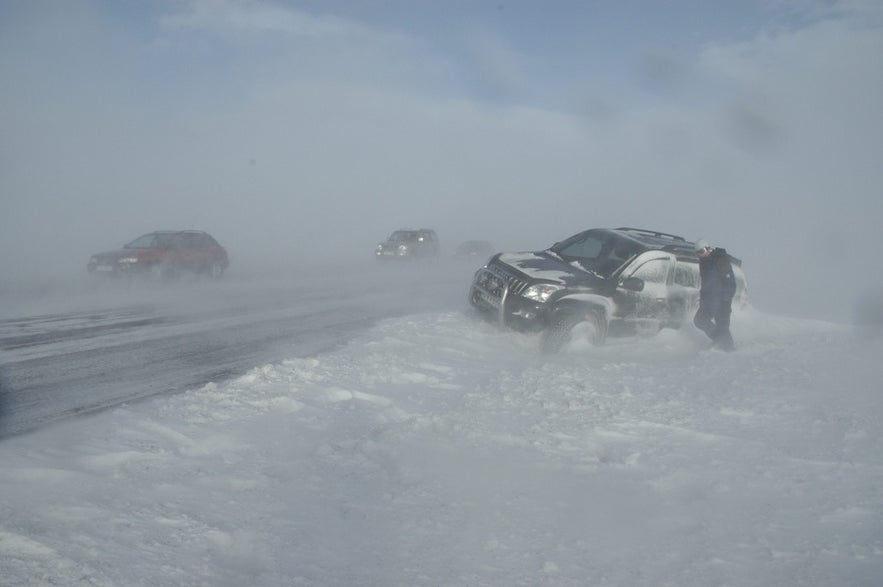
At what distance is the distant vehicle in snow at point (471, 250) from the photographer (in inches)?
1669

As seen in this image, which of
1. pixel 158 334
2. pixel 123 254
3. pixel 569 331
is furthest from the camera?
pixel 123 254

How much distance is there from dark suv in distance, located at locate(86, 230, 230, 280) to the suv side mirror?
46.9ft

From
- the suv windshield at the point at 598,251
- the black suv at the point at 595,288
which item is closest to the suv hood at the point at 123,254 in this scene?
the black suv at the point at 595,288

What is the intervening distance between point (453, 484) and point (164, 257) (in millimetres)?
17205

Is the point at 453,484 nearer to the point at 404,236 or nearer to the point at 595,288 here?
the point at 595,288

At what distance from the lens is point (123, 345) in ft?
31.1

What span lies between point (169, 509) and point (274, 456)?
3.66ft

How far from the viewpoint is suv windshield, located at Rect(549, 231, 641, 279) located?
1065 centimetres

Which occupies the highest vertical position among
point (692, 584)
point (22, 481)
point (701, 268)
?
point (701, 268)

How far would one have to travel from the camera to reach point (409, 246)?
34.6m

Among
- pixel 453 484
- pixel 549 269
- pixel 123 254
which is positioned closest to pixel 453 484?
pixel 453 484

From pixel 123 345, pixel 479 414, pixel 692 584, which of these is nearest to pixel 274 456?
pixel 479 414

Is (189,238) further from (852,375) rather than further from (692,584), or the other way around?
(692,584)

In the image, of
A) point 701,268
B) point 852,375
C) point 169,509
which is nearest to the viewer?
point 169,509
